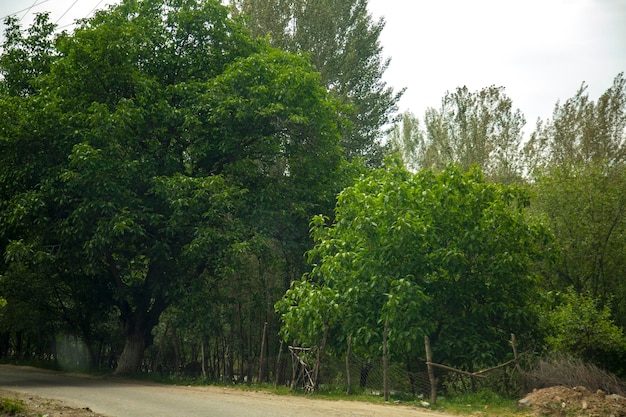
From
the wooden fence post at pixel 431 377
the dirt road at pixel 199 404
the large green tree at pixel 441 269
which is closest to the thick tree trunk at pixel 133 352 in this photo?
the dirt road at pixel 199 404

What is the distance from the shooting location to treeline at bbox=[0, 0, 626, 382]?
1761cm

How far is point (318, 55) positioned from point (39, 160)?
1579cm

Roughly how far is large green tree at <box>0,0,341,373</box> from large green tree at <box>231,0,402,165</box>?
7.71 m

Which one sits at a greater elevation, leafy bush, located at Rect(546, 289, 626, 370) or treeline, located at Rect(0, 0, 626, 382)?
treeline, located at Rect(0, 0, 626, 382)

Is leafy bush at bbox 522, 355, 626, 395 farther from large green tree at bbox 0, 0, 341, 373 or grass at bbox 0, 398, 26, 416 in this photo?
grass at bbox 0, 398, 26, 416

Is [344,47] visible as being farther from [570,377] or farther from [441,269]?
[570,377]

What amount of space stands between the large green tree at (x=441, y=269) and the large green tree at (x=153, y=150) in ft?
16.8

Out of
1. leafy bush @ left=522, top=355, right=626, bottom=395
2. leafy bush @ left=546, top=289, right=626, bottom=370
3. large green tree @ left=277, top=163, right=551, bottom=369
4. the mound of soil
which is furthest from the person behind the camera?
leafy bush @ left=546, top=289, right=626, bottom=370

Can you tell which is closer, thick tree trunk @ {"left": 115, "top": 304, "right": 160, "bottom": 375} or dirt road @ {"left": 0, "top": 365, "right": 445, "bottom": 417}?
dirt road @ {"left": 0, "top": 365, "right": 445, "bottom": 417}

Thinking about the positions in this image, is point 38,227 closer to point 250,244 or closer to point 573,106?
point 250,244

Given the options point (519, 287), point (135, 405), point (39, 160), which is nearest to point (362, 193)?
point (519, 287)

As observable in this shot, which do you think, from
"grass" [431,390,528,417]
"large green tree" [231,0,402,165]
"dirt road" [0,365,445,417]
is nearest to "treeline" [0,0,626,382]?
"grass" [431,390,528,417]

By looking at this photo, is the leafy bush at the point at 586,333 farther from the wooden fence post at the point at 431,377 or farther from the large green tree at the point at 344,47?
the large green tree at the point at 344,47

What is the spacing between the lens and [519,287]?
1769cm
